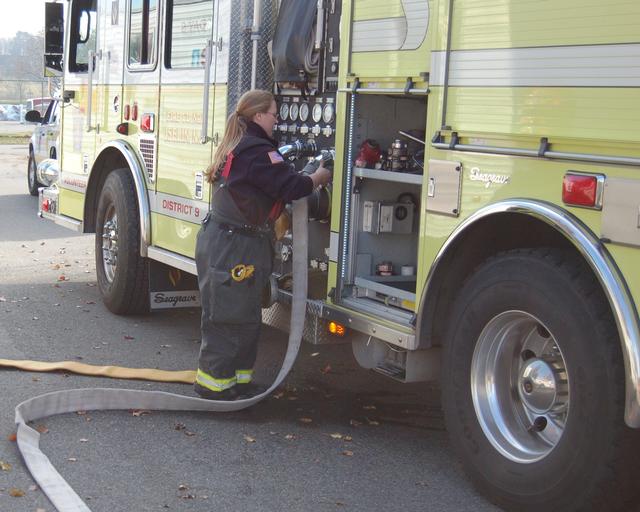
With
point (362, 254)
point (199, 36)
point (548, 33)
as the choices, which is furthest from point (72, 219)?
point (548, 33)

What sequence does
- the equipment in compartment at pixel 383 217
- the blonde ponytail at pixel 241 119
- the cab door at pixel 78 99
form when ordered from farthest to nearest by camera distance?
the cab door at pixel 78 99, the blonde ponytail at pixel 241 119, the equipment in compartment at pixel 383 217

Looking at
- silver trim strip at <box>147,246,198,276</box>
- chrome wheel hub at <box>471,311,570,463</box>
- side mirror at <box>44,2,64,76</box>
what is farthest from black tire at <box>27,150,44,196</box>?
chrome wheel hub at <box>471,311,570,463</box>

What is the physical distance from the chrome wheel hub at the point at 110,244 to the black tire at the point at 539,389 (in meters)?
4.14

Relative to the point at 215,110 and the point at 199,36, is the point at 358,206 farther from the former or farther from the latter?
the point at 199,36

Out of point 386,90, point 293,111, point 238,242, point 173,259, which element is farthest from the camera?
point 173,259

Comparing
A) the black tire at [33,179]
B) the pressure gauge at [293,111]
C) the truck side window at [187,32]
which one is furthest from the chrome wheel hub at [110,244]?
the black tire at [33,179]

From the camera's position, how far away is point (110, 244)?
8.41 meters

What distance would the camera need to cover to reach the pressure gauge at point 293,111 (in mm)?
6188

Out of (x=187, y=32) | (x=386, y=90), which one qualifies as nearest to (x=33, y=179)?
(x=187, y=32)

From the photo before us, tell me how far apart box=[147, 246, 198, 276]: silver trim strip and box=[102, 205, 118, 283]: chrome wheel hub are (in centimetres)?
75

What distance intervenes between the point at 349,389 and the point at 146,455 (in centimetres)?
167

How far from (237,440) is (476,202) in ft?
5.97

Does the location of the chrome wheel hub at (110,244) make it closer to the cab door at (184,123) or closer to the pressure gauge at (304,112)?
the cab door at (184,123)

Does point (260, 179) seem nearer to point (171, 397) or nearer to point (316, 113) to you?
point (316, 113)
